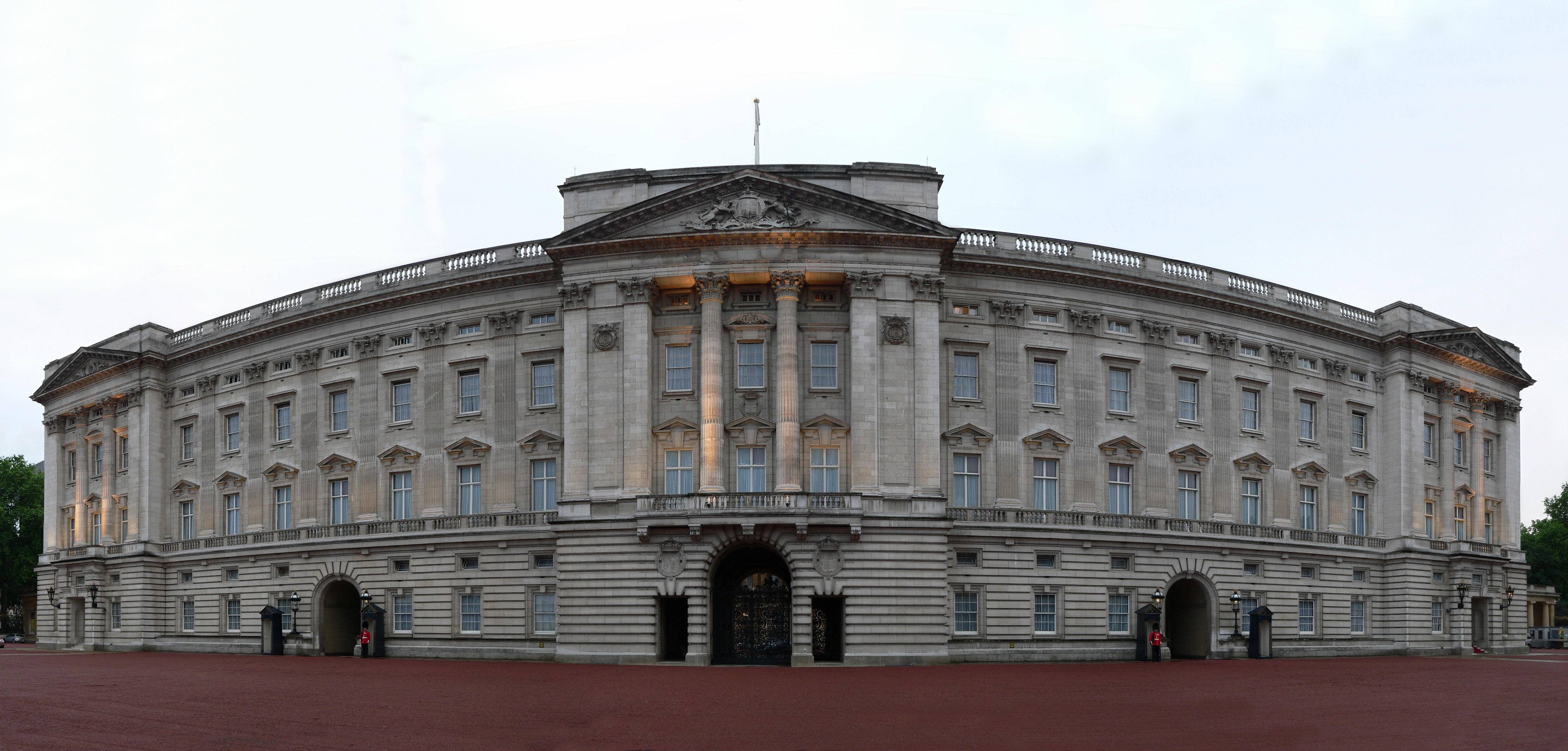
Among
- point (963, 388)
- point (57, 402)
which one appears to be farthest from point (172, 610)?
point (963, 388)

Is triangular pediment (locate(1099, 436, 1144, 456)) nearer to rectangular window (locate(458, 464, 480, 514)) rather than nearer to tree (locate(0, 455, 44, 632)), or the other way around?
rectangular window (locate(458, 464, 480, 514))

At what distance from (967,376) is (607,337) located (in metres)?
15.7

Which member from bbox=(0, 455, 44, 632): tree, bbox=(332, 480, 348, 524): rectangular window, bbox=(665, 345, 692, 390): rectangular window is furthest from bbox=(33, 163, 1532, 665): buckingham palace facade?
bbox=(0, 455, 44, 632): tree

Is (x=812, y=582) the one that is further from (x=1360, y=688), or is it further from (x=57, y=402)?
(x=57, y=402)

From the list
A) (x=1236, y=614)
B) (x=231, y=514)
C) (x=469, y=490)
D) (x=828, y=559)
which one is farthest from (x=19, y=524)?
(x=1236, y=614)

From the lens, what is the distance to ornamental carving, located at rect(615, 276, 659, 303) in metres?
51.2

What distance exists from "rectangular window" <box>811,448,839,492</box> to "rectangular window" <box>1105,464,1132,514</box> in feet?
44.3

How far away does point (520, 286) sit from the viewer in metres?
56.2

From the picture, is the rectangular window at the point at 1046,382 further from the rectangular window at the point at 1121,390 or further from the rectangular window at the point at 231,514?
the rectangular window at the point at 231,514

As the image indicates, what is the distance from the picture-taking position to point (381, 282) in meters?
60.6

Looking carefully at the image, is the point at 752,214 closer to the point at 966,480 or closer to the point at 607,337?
the point at 607,337

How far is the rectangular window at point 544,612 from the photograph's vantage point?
53969mm

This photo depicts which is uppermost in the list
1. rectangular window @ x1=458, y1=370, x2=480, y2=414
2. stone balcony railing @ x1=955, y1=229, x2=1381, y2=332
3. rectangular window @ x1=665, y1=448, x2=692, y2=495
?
stone balcony railing @ x1=955, y1=229, x2=1381, y2=332

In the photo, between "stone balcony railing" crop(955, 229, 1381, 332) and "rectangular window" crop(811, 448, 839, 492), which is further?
"stone balcony railing" crop(955, 229, 1381, 332)
